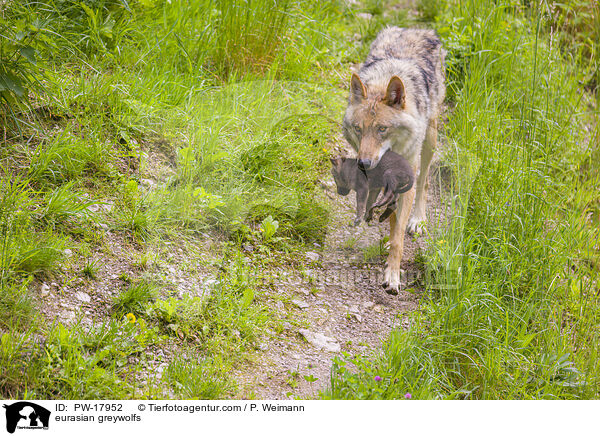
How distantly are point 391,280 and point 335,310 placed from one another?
1.89 feet

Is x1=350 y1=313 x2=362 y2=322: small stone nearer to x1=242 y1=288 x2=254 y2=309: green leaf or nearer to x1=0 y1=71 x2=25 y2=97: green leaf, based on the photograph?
x1=242 y1=288 x2=254 y2=309: green leaf

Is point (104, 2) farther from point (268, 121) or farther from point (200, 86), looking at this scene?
point (268, 121)

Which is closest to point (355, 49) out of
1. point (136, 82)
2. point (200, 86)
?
point (200, 86)

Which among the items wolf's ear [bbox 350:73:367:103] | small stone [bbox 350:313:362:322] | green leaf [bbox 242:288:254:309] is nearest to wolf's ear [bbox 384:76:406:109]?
wolf's ear [bbox 350:73:367:103]

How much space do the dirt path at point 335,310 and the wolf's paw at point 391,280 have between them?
5cm

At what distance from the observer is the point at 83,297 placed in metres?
3.48

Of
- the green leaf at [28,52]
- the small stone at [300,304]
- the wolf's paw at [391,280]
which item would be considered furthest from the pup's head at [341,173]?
the green leaf at [28,52]

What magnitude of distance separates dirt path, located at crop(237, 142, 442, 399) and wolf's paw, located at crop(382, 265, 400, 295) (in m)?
0.05

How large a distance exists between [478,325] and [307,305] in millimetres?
1267

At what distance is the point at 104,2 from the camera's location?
4984 millimetres

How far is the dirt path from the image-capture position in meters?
3.41

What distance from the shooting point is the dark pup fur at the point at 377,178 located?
4164 mm
